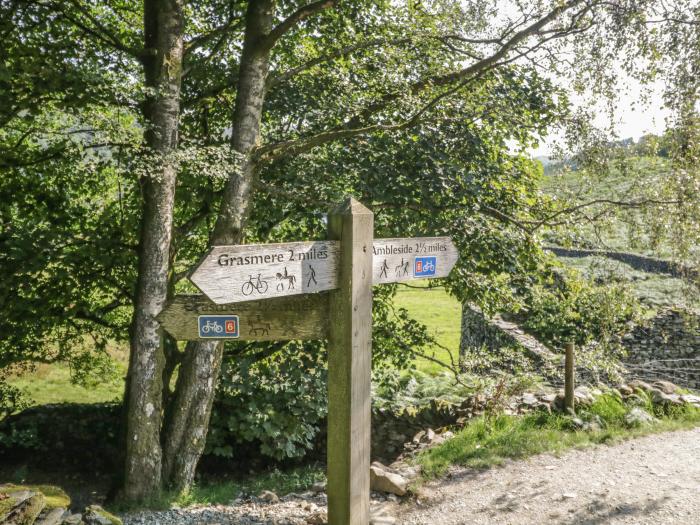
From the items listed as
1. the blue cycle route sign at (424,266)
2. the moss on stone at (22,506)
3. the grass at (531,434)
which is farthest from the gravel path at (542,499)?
the blue cycle route sign at (424,266)

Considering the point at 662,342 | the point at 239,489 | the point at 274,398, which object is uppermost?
the point at 662,342

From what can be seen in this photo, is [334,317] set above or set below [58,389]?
above

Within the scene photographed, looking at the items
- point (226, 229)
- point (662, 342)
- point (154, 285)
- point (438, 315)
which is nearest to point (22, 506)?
point (154, 285)

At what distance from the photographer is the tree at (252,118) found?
5703 mm

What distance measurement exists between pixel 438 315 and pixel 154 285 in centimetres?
1724

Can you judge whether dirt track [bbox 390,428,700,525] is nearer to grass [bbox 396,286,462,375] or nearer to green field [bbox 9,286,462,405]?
green field [bbox 9,286,462,405]

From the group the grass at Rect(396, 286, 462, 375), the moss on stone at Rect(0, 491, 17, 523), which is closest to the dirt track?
the moss on stone at Rect(0, 491, 17, 523)

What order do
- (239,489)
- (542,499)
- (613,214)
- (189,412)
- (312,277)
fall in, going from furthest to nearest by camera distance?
(239,489) < (613,214) < (189,412) < (542,499) < (312,277)

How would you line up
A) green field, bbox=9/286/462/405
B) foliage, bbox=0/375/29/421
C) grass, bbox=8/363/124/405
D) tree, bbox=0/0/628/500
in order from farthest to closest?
1. grass, bbox=8/363/124/405
2. green field, bbox=9/286/462/405
3. foliage, bbox=0/375/29/421
4. tree, bbox=0/0/628/500

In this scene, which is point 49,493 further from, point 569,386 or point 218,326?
point 569,386

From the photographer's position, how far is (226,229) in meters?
6.02

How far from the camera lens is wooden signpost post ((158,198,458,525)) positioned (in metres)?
3.08

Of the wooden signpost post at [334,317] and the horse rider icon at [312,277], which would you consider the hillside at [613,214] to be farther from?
the horse rider icon at [312,277]

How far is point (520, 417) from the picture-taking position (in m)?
6.95
